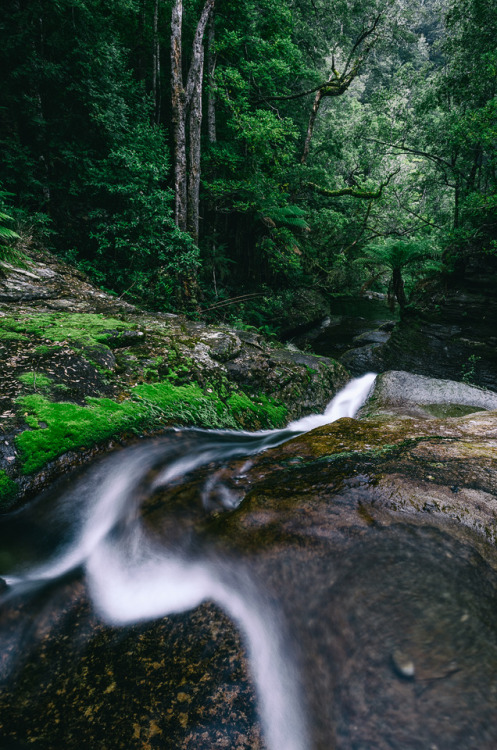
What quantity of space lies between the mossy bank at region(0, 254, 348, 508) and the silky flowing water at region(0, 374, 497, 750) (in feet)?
1.46

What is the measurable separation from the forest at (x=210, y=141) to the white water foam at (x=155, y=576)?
4.78 m

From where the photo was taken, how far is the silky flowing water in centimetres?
126

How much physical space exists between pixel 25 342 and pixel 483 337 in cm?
890

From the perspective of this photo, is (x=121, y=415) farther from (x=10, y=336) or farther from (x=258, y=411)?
(x=258, y=411)

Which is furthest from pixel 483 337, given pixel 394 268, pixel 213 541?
pixel 213 541

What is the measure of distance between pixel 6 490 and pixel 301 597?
222cm

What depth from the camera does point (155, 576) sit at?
213 cm

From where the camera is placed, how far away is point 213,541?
7.04 feet

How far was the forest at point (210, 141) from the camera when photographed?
7.15 metres

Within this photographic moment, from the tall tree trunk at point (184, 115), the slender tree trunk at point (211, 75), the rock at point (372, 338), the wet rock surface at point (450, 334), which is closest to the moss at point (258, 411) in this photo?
the wet rock surface at point (450, 334)

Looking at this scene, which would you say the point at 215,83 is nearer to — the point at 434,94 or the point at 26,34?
the point at 26,34

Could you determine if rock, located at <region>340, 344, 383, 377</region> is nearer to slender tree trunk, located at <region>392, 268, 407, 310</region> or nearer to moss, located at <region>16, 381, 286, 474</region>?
slender tree trunk, located at <region>392, 268, 407, 310</region>

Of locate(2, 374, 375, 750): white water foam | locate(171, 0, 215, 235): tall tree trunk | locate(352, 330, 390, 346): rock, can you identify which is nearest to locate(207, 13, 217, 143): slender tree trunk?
locate(171, 0, 215, 235): tall tree trunk

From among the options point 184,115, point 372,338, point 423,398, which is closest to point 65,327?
point 423,398
